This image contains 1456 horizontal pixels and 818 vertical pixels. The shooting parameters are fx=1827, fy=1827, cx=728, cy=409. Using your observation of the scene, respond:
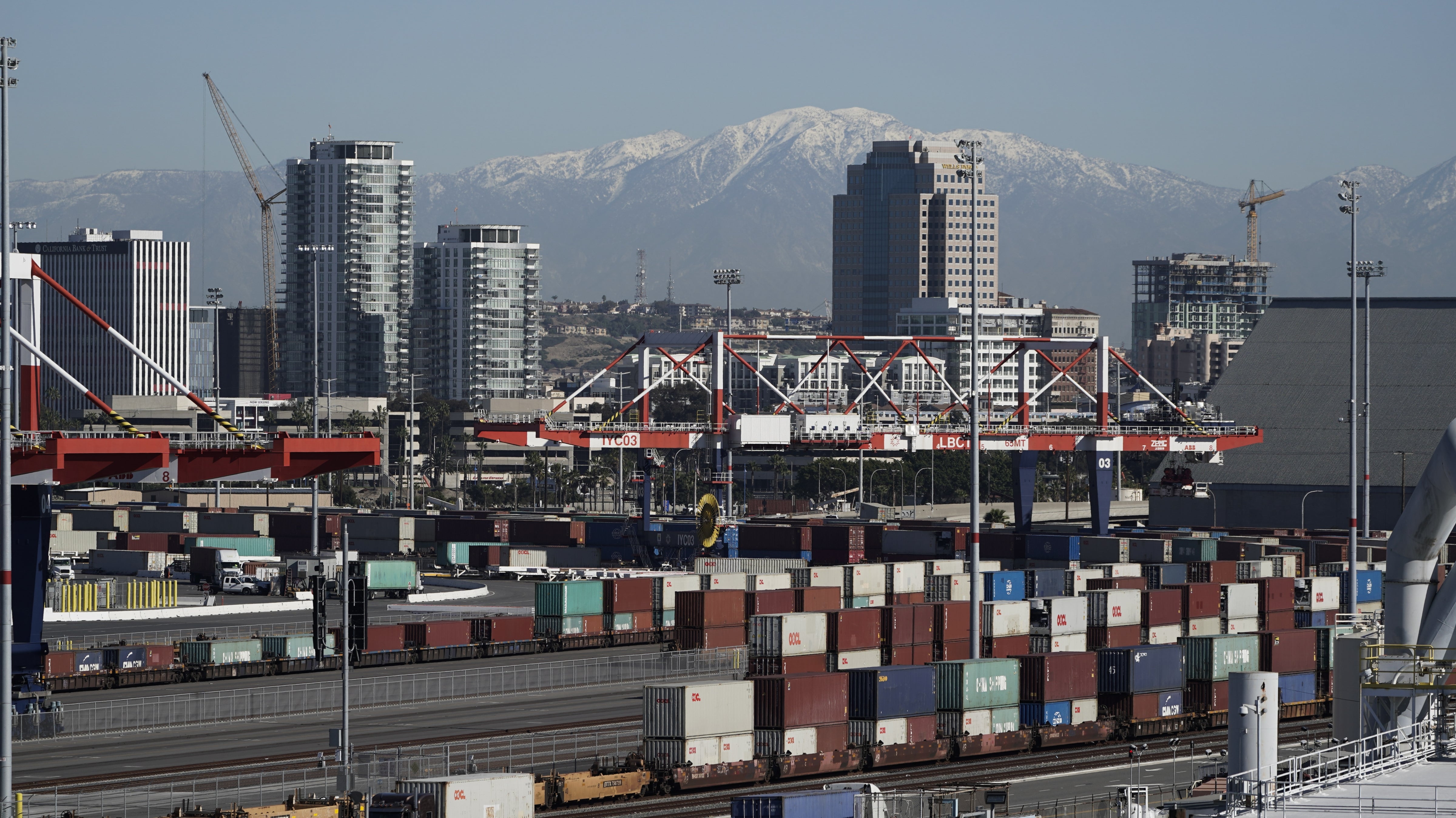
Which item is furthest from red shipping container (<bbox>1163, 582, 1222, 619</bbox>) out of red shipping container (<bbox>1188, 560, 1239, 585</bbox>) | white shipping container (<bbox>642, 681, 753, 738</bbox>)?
white shipping container (<bbox>642, 681, 753, 738</bbox>)

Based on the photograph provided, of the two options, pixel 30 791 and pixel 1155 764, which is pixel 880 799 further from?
pixel 30 791

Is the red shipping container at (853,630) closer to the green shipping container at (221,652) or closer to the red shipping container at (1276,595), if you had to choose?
the red shipping container at (1276,595)

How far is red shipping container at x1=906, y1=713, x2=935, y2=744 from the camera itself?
55.0 meters

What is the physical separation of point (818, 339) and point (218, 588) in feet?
148

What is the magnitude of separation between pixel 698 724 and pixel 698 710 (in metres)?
0.46

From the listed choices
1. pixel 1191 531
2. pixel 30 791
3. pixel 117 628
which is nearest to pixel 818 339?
pixel 1191 531

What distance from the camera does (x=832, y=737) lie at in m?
52.9

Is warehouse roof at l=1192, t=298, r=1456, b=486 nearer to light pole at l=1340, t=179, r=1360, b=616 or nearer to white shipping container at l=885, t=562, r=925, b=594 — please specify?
white shipping container at l=885, t=562, r=925, b=594

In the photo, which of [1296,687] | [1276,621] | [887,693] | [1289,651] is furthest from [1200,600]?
[887,693]

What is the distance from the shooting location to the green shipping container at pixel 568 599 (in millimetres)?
85875

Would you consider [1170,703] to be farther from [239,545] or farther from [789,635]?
[239,545]

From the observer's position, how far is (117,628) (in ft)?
312

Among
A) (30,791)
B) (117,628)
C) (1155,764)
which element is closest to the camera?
(30,791)

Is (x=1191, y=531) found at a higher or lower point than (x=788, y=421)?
lower
